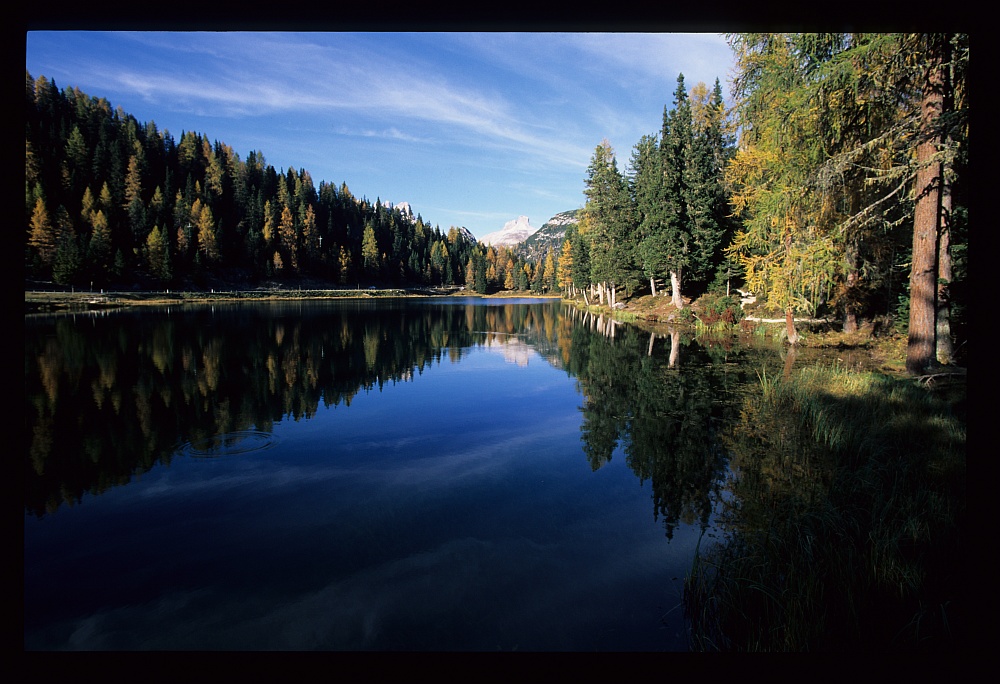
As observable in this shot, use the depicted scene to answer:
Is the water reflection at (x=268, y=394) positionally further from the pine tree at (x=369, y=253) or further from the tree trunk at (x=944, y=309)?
the pine tree at (x=369, y=253)

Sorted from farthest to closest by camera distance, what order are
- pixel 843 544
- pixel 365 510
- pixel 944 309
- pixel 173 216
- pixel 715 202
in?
pixel 173 216, pixel 715 202, pixel 944 309, pixel 365 510, pixel 843 544

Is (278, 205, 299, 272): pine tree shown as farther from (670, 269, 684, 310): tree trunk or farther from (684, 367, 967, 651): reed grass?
(684, 367, 967, 651): reed grass

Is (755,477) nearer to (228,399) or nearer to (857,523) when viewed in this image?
(857,523)

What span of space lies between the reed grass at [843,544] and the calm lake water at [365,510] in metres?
0.53

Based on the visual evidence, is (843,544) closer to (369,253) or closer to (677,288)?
(677,288)

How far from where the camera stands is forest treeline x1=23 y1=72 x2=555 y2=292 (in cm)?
7938

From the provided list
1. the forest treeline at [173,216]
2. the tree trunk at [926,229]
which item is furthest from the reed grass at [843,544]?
the forest treeline at [173,216]

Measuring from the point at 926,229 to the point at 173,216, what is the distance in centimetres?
12032

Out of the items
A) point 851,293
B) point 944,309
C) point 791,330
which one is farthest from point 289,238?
point 944,309

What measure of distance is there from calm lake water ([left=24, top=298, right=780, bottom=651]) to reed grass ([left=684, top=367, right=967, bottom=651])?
0.53 meters

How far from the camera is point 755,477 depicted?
26.7ft

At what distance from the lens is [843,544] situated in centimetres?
557

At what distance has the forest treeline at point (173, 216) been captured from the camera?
260 feet

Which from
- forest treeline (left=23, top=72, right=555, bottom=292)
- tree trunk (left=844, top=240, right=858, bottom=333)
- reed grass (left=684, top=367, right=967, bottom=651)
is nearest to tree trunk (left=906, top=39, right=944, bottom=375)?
reed grass (left=684, top=367, right=967, bottom=651)
